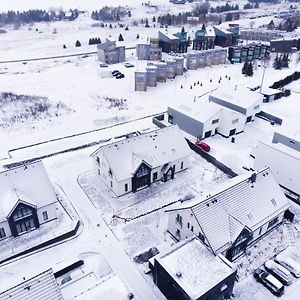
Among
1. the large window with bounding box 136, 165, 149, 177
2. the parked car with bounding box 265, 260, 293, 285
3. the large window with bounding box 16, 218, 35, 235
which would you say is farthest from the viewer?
the large window with bounding box 136, 165, 149, 177

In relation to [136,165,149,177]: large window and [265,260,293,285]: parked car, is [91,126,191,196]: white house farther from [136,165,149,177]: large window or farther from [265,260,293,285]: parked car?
[265,260,293,285]: parked car

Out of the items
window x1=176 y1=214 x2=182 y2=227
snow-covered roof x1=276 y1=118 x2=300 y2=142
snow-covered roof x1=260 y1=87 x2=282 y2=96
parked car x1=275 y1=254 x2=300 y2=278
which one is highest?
snow-covered roof x1=276 y1=118 x2=300 y2=142

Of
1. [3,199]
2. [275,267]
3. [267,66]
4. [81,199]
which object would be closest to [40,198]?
[3,199]

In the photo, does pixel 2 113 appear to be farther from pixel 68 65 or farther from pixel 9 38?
pixel 9 38

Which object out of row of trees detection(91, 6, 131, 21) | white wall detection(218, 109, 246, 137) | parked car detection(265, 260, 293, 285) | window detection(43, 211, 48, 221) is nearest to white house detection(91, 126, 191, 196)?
window detection(43, 211, 48, 221)

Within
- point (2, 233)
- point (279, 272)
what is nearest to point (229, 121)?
point (279, 272)

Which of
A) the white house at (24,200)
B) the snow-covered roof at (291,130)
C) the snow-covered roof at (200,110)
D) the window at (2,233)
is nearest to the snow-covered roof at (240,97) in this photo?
the snow-covered roof at (200,110)
